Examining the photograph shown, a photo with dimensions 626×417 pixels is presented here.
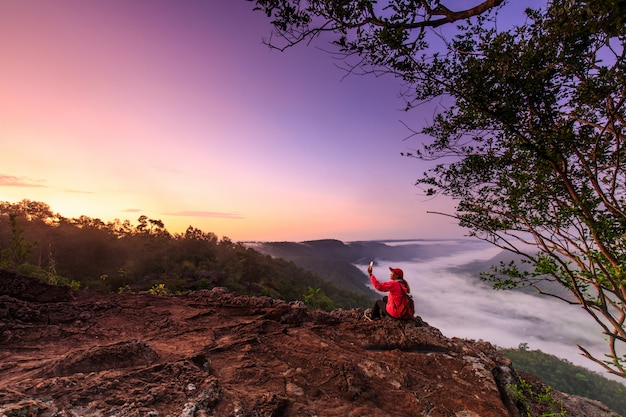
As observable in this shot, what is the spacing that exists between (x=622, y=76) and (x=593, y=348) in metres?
182

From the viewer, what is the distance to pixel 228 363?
14.3 ft

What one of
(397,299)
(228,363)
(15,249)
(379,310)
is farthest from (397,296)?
(15,249)

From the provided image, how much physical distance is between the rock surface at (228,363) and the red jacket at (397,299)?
223 mm

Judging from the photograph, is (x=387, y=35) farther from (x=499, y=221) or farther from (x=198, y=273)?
(x=198, y=273)

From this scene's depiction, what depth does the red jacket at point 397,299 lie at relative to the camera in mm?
6363

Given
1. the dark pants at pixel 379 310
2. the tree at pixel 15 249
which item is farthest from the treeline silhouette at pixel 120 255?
the dark pants at pixel 379 310

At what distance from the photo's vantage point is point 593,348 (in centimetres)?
12200

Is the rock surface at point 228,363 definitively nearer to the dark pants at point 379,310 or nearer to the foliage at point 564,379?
the dark pants at point 379,310

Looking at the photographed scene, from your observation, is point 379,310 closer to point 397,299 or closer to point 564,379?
point 397,299

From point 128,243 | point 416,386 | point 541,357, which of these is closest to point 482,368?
point 416,386

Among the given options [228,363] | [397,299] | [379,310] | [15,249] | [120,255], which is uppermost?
[15,249]

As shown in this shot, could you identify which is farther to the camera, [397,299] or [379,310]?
[379,310]

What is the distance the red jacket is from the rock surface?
0.73ft

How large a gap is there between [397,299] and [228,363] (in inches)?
159
